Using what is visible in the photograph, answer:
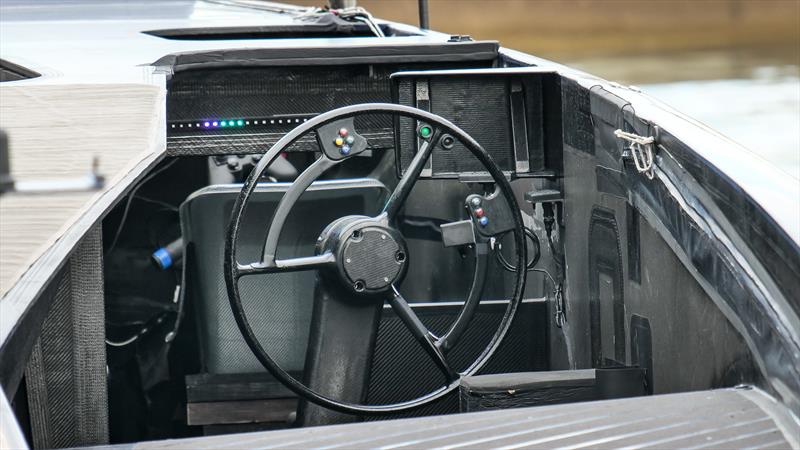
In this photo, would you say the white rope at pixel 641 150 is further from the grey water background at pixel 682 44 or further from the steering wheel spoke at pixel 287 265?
the grey water background at pixel 682 44

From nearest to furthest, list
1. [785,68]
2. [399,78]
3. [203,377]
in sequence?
[399,78] < [203,377] < [785,68]

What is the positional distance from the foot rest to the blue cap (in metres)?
1.27

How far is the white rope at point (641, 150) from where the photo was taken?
6.04 ft

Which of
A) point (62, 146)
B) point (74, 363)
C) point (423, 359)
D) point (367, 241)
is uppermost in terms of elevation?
point (62, 146)

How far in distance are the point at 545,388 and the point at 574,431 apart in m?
0.47

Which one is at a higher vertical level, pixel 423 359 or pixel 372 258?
pixel 372 258

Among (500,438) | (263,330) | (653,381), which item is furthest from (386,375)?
(500,438)

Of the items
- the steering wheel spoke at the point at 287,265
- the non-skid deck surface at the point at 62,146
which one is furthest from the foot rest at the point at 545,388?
the non-skid deck surface at the point at 62,146

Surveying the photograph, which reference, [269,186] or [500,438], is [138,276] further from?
[500,438]

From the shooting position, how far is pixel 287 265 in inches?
80.3

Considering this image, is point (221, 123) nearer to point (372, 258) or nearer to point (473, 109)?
point (473, 109)

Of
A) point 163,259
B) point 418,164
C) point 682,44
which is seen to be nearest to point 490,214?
point 418,164

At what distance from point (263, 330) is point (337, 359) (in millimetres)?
392

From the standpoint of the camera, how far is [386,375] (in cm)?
256
